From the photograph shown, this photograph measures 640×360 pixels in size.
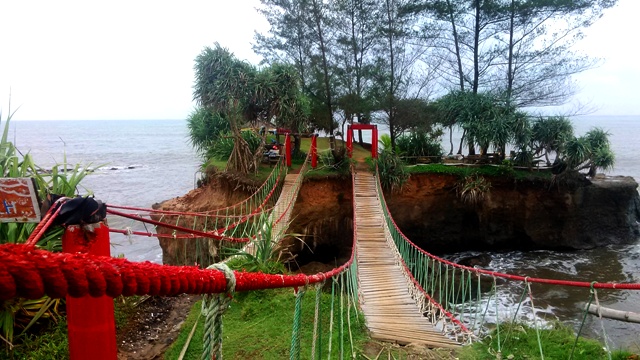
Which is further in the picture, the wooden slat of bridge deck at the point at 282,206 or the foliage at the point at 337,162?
the foliage at the point at 337,162

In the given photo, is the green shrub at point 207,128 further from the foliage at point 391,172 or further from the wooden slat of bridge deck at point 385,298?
the wooden slat of bridge deck at point 385,298

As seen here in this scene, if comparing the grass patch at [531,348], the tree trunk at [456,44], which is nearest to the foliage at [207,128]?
the tree trunk at [456,44]

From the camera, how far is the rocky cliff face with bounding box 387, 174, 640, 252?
37.2 feet

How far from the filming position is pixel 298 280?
180cm

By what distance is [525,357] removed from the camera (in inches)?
133

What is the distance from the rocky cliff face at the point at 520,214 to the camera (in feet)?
37.2

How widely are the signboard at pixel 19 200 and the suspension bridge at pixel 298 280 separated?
0.07 meters

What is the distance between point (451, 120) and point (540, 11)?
3.90 m

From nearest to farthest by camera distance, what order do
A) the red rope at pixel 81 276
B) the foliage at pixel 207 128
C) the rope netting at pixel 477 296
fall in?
1. the red rope at pixel 81 276
2. the rope netting at pixel 477 296
3. the foliage at pixel 207 128

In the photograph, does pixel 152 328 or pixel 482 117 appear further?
pixel 482 117

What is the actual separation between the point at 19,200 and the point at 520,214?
12.0 metres

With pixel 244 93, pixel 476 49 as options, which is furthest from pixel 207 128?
pixel 476 49

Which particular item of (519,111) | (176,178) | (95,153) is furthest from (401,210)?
(95,153)

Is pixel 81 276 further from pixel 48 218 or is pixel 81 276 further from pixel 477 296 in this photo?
pixel 477 296
